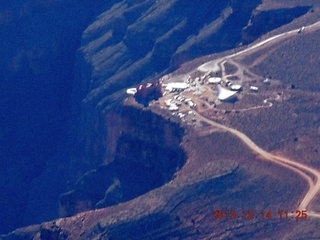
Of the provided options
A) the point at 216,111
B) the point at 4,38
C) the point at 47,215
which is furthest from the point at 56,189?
the point at 216,111

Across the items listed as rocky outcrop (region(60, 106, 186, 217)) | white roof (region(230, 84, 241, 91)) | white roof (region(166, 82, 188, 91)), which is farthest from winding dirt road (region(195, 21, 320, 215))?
white roof (region(230, 84, 241, 91))

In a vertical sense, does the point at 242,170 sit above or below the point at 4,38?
below

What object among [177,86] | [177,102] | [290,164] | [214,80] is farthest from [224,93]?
[290,164]

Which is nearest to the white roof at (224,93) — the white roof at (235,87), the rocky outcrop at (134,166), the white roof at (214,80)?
the white roof at (235,87)

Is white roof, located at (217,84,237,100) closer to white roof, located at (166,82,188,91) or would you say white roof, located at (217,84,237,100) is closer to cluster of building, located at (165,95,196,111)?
cluster of building, located at (165,95,196,111)

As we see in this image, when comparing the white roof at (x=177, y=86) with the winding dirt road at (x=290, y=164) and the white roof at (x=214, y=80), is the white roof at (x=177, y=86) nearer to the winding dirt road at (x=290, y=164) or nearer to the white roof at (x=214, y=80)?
the white roof at (x=214, y=80)

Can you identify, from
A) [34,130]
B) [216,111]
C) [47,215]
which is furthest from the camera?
[34,130]

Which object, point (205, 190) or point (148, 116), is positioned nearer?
point (205, 190)

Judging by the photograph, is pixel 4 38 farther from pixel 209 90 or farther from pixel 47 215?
pixel 209 90
